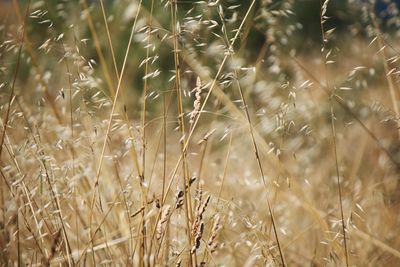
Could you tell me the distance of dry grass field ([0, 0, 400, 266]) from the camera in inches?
46.9

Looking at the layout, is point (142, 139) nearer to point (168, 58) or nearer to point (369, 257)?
point (369, 257)

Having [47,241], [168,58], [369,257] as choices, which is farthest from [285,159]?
[168,58]

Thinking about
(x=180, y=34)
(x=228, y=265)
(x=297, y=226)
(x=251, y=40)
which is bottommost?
(x=251, y=40)

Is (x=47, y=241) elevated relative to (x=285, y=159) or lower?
elevated

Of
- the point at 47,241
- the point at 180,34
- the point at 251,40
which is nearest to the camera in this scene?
the point at 180,34

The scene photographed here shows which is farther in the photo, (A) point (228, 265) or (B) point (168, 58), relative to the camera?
(B) point (168, 58)

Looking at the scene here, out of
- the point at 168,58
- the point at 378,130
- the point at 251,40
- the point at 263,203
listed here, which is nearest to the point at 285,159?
the point at 378,130

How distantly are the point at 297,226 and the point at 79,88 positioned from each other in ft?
3.51

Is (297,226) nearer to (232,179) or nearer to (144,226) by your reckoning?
(232,179)

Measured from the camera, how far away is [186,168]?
1182 mm

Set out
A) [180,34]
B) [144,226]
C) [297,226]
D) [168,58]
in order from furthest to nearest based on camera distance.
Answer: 1. [168,58]
2. [297,226]
3. [180,34]
4. [144,226]

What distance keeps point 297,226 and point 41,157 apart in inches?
43.5

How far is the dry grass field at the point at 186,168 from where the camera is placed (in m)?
1.19

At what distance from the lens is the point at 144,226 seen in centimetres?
114
